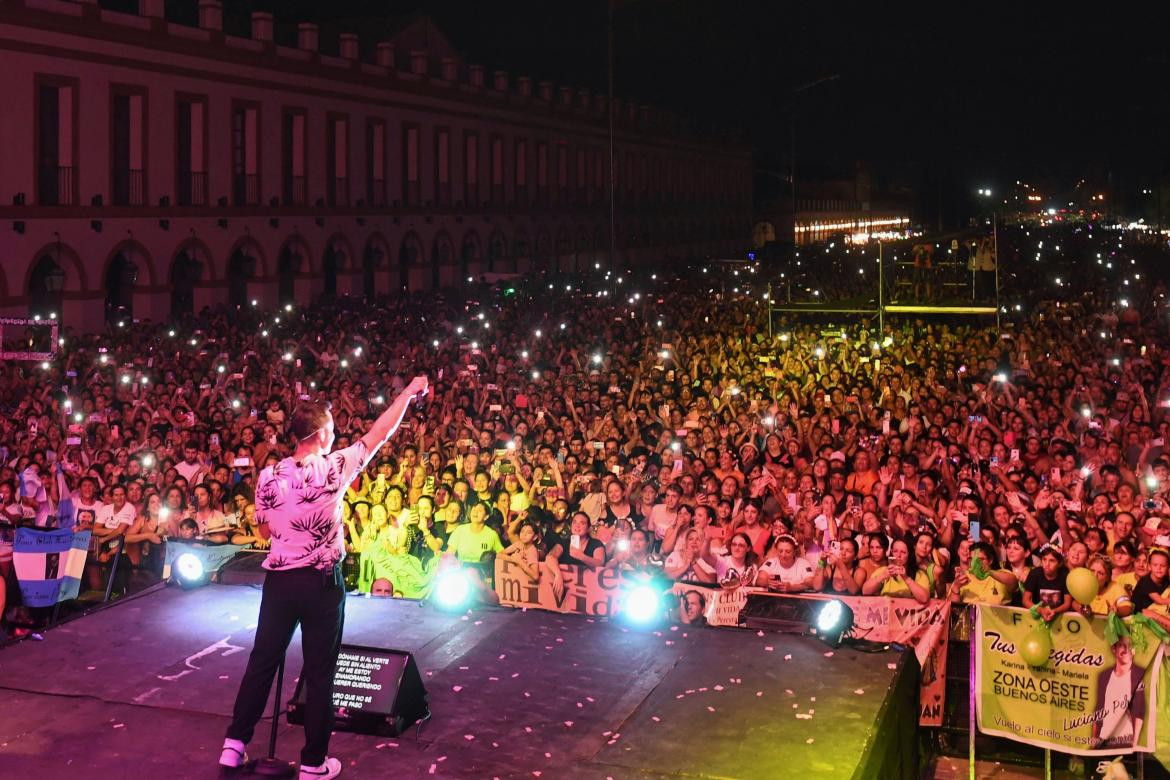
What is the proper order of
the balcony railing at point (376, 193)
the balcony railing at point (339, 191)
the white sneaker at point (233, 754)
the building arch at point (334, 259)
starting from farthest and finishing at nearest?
1. the balcony railing at point (376, 193)
2. the building arch at point (334, 259)
3. the balcony railing at point (339, 191)
4. the white sneaker at point (233, 754)

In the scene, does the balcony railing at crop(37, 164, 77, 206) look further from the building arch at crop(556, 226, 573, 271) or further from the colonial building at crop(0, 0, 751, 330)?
the building arch at crop(556, 226, 573, 271)

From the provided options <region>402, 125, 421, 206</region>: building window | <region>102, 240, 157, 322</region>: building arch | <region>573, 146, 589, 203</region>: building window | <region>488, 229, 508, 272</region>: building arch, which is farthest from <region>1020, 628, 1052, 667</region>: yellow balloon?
<region>573, 146, 589, 203</region>: building window

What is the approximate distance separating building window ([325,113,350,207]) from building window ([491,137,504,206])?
11.5 meters

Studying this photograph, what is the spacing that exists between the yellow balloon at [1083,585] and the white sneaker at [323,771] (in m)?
4.36

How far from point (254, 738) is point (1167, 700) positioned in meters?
4.85

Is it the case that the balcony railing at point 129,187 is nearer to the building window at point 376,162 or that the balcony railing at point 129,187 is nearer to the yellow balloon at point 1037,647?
the building window at point 376,162

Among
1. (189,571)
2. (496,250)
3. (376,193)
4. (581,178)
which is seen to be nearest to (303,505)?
(189,571)

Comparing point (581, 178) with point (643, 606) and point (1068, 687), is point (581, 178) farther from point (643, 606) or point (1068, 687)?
point (1068, 687)

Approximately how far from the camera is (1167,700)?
719 cm

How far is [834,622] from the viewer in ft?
25.6

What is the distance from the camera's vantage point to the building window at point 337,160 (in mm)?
42759

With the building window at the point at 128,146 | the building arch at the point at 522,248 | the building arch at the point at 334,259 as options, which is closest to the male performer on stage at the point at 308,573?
the building window at the point at 128,146

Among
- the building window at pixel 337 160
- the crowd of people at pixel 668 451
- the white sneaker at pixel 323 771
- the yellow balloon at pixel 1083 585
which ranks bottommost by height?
the white sneaker at pixel 323 771

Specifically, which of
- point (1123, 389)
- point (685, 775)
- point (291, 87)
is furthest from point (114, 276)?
point (685, 775)
